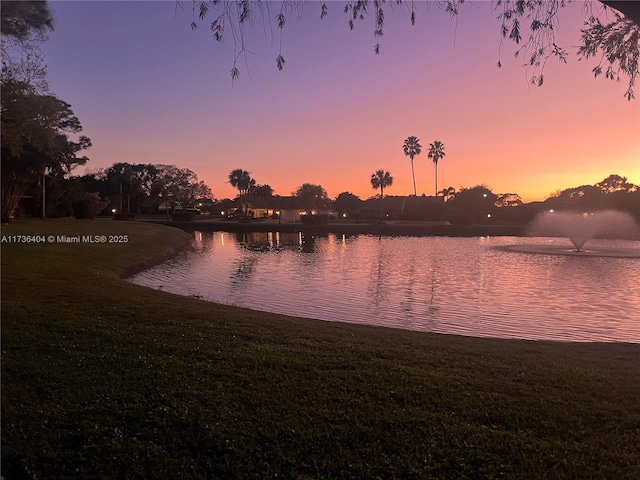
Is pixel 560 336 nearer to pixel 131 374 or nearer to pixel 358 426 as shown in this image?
pixel 358 426

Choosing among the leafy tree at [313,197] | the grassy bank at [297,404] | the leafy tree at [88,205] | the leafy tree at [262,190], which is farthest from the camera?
the leafy tree at [262,190]

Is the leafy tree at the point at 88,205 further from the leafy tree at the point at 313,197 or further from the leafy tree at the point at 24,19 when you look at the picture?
the leafy tree at the point at 313,197

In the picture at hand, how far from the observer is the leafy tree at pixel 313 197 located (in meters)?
102

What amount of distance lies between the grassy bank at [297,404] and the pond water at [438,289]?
435cm

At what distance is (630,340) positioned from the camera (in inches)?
432

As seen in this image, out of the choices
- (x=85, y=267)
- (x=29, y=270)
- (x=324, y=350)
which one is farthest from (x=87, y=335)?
(x=85, y=267)

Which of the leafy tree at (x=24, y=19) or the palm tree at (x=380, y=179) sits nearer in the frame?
the leafy tree at (x=24, y=19)

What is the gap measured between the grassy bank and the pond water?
14.3 ft

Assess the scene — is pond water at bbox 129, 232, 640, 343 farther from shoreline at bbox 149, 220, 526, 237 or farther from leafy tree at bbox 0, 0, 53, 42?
shoreline at bbox 149, 220, 526, 237

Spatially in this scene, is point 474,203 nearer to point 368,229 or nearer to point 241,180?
point 368,229

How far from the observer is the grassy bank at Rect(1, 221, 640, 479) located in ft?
12.8

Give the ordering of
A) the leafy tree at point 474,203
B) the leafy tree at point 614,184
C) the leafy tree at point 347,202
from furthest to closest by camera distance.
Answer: the leafy tree at point 347,202 → the leafy tree at point 614,184 → the leafy tree at point 474,203

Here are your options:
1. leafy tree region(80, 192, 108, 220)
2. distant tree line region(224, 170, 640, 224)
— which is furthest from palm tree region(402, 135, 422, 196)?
leafy tree region(80, 192, 108, 220)
